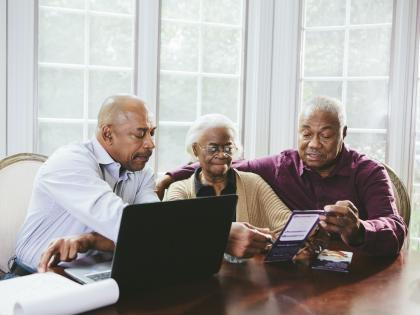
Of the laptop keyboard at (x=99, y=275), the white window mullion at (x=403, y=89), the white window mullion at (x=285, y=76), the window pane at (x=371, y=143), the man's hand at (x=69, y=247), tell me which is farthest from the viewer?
the white window mullion at (x=285, y=76)

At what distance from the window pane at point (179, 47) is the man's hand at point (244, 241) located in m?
1.79

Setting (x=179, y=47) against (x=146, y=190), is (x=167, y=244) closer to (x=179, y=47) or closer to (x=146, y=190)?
(x=146, y=190)

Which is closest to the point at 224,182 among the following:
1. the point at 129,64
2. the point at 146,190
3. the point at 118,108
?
the point at 146,190

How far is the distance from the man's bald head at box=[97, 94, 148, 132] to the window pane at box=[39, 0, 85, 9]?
4.27 ft

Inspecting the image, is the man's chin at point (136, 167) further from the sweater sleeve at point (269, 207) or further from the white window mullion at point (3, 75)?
the white window mullion at point (3, 75)

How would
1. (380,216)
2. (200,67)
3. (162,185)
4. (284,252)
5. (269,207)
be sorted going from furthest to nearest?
1. (200,67)
2. (162,185)
3. (269,207)
4. (380,216)
5. (284,252)

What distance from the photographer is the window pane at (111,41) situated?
2.98m

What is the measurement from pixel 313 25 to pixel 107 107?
71.7 inches

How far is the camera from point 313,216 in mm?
1533

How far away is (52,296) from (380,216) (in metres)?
1.37

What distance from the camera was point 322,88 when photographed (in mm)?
3211

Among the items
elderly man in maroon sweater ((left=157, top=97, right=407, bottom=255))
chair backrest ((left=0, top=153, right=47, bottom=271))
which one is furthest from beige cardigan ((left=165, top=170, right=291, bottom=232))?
chair backrest ((left=0, top=153, right=47, bottom=271))

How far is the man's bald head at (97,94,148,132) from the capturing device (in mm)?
1807

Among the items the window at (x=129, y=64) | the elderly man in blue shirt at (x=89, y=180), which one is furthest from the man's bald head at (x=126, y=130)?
the window at (x=129, y=64)
